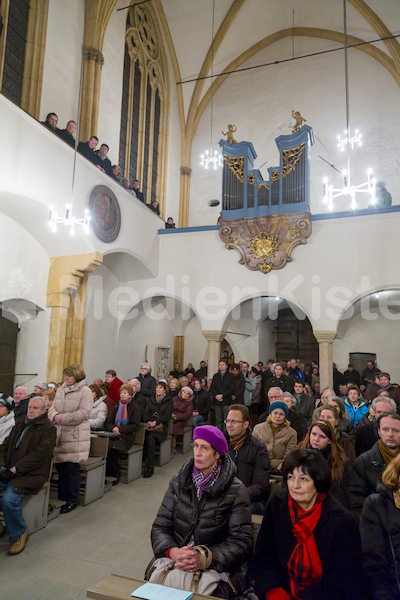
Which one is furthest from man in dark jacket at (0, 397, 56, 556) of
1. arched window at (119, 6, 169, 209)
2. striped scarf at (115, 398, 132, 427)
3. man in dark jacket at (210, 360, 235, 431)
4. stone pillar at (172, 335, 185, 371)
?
stone pillar at (172, 335, 185, 371)

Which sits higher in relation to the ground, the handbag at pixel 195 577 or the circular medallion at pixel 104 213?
the circular medallion at pixel 104 213

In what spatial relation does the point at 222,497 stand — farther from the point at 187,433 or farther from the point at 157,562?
the point at 187,433

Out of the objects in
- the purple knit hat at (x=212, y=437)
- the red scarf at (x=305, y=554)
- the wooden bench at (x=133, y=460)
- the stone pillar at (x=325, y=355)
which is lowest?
the wooden bench at (x=133, y=460)

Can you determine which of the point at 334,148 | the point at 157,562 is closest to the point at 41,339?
the point at 157,562

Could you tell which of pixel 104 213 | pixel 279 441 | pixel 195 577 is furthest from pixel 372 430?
pixel 104 213

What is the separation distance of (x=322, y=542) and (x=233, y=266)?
353 inches

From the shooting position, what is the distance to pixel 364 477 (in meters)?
2.90

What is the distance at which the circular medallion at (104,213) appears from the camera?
868 centimetres

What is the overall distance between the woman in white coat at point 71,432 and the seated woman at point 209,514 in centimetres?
237

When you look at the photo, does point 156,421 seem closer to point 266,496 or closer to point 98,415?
point 98,415

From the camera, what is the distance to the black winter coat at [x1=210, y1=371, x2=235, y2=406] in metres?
8.18

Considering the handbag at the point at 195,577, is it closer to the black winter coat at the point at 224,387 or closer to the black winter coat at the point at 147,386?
the black winter coat at the point at 147,386

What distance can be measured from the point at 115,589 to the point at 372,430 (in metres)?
2.71

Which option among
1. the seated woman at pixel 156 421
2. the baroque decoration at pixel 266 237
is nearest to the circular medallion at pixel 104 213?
the baroque decoration at pixel 266 237
